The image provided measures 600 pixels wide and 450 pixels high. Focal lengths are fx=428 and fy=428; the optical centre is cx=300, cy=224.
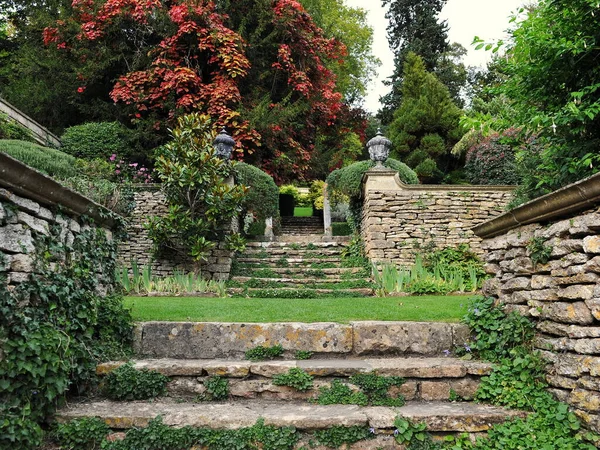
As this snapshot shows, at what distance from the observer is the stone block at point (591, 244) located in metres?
2.40

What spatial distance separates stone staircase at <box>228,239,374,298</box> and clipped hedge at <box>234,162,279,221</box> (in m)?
0.75

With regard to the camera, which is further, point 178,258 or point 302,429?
point 178,258

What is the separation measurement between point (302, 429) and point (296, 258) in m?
5.99

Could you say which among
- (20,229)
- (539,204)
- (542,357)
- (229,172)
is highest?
(229,172)

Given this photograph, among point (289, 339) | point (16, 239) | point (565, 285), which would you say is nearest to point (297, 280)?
point (289, 339)

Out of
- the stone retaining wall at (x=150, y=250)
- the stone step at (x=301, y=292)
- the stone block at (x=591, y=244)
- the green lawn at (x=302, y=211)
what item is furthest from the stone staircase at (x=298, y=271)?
the green lawn at (x=302, y=211)

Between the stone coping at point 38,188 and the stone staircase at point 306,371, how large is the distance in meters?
1.05

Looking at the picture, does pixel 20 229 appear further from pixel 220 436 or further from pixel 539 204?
pixel 539 204

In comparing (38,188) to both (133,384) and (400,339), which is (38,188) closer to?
(133,384)

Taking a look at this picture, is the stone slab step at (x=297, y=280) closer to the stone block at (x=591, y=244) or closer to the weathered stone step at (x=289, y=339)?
the weathered stone step at (x=289, y=339)

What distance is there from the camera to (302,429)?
2.57 metres

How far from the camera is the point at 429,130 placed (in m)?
17.8

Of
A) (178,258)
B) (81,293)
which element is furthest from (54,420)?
(178,258)

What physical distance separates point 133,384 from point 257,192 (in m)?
6.45
